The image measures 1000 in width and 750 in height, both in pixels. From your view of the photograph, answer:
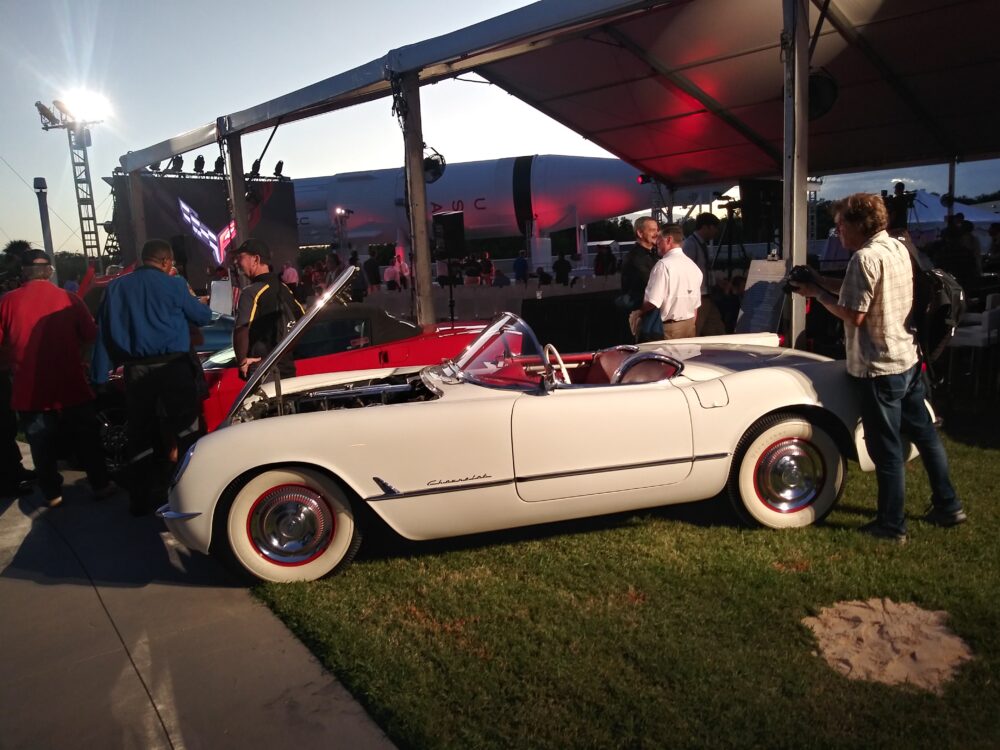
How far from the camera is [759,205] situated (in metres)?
10.1

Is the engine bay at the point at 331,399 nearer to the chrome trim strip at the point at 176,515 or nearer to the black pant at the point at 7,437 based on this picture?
the chrome trim strip at the point at 176,515

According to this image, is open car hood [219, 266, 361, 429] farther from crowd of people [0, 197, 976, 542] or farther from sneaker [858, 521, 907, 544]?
sneaker [858, 521, 907, 544]

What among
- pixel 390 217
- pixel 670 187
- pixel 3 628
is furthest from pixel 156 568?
pixel 390 217

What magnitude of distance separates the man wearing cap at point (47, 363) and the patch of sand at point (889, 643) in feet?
16.0

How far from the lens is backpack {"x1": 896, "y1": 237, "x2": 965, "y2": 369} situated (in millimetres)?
3852

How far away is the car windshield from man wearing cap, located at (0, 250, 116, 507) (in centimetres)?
298

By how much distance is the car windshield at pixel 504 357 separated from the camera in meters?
3.98

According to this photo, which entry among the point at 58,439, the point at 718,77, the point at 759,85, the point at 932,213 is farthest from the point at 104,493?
the point at 932,213

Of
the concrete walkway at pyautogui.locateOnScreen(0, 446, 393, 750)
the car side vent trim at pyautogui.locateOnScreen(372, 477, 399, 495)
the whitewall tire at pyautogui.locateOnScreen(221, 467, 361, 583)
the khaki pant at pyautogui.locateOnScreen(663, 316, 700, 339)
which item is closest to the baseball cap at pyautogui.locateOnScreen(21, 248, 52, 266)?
the concrete walkway at pyautogui.locateOnScreen(0, 446, 393, 750)

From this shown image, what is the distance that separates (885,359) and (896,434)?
382 mm

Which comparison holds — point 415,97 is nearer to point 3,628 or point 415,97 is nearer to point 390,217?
point 3,628

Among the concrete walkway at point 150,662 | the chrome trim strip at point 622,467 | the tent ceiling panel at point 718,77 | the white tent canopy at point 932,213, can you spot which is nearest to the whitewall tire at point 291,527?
the concrete walkway at point 150,662

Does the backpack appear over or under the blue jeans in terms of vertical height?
over

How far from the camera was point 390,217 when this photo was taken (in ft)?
92.8
